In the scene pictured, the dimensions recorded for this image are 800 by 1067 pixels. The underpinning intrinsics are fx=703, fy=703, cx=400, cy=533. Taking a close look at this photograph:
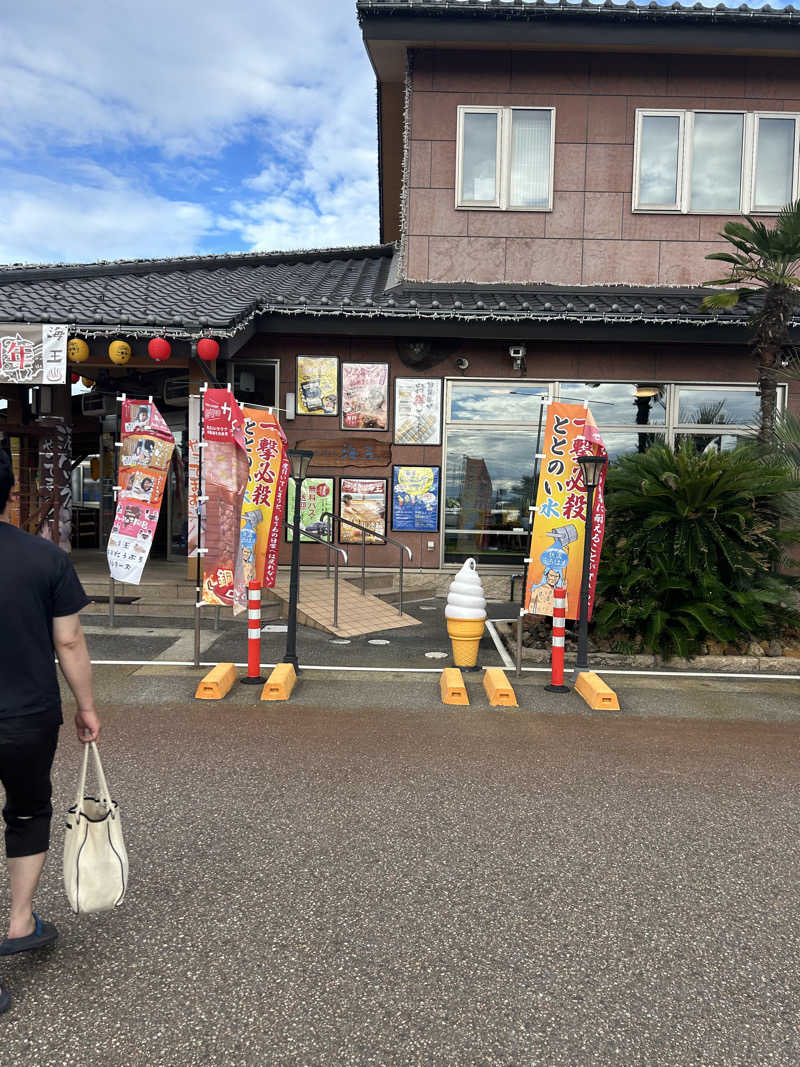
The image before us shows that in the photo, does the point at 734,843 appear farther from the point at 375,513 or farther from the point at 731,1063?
the point at 375,513

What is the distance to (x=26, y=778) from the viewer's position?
103 inches

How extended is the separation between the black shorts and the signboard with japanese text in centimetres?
836

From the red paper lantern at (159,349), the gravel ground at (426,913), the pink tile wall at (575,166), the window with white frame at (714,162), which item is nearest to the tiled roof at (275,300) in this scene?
the red paper lantern at (159,349)

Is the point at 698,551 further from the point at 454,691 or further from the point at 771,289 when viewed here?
the point at 771,289

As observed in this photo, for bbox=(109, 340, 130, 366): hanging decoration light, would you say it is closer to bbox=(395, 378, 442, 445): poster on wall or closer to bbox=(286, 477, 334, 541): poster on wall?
bbox=(286, 477, 334, 541): poster on wall

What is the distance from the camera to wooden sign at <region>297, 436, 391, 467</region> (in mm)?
11883

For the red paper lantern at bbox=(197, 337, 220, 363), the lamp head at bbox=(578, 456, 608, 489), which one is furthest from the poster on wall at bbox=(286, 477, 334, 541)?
the lamp head at bbox=(578, 456, 608, 489)

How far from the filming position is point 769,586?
8.19 metres

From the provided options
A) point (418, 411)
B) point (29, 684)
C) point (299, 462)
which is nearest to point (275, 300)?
point (418, 411)

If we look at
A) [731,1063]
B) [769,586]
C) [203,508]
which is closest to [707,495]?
[769,586]

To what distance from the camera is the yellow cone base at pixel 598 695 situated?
6434 mm

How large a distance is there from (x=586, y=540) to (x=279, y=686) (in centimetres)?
347

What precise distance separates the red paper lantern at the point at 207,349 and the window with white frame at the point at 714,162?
780cm

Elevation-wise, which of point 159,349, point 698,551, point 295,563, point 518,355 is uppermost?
point 518,355
